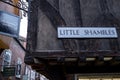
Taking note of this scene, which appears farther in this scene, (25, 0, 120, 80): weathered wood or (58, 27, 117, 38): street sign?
(58, 27, 117, 38): street sign

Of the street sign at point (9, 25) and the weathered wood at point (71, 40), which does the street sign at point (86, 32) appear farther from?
the street sign at point (9, 25)

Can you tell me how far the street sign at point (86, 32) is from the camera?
6746 mm

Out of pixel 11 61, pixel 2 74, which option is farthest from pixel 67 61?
pixel 11 61

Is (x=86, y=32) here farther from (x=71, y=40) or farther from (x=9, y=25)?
(x=9, y=25)

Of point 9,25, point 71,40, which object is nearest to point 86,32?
point 71,40

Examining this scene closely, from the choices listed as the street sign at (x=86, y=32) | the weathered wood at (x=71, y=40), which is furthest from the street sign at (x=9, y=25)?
the street sign at (x=86, y=32)

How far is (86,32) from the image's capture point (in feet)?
22.3

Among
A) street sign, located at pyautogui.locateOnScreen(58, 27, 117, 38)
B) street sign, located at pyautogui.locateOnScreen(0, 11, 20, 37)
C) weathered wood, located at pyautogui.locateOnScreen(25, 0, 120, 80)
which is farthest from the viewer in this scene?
street sign, located at pyautogui.locateOnScreen(0, 11, 20, 37)

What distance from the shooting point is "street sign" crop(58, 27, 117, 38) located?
22.1 feet

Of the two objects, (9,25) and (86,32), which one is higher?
(9,25)

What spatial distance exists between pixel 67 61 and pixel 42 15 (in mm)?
1563

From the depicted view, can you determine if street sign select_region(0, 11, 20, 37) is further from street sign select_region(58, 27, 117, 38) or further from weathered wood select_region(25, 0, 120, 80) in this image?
street sign select_region(58, 27, 117, 38)

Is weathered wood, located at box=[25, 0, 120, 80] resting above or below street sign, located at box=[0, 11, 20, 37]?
below

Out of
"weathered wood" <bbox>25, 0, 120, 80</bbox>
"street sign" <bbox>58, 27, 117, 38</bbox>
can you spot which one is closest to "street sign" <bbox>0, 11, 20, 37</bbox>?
"weathered wood" <bbox>25, 0, 120, 80</bbox>
